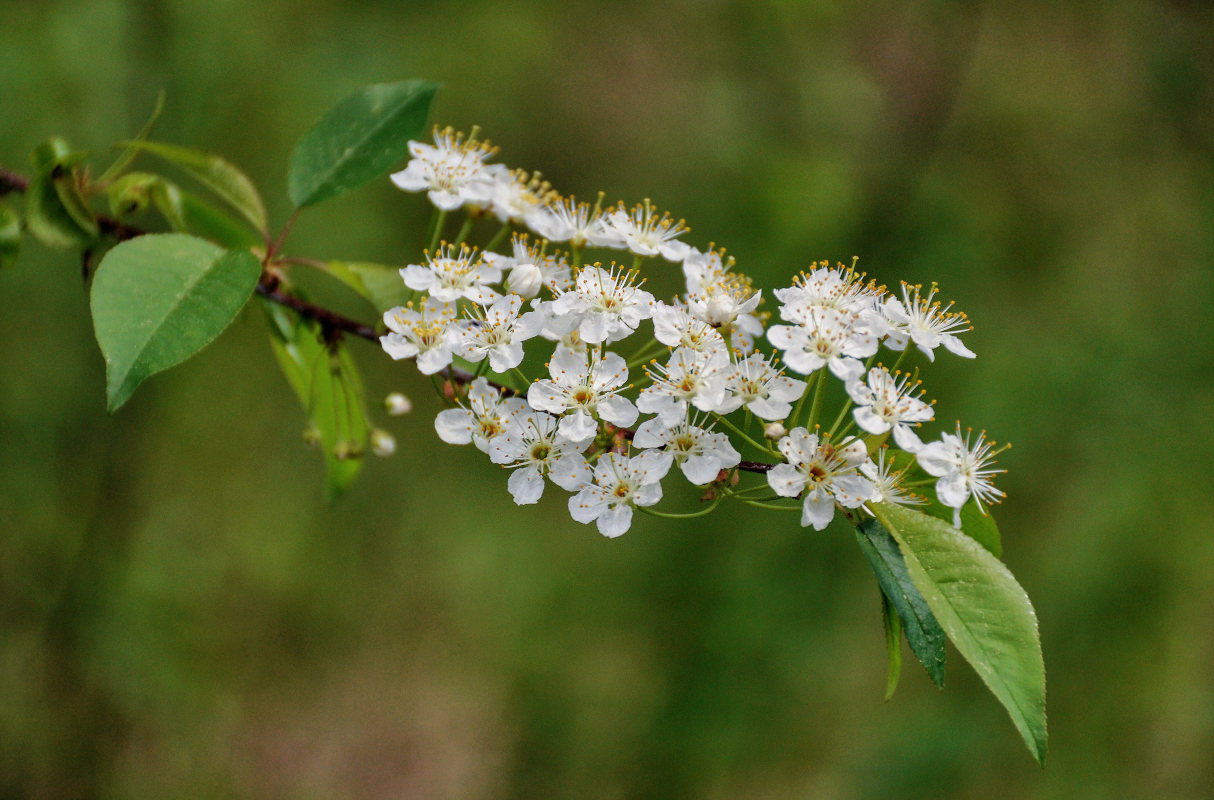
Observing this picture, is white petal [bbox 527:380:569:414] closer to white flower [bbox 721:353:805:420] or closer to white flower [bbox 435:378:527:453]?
white flower [bbox 435:378:527:453]

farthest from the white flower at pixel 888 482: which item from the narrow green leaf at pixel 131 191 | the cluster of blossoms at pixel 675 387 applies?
the narrow green leaf at pixel 131 191

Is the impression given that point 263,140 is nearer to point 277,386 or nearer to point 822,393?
point 277,386

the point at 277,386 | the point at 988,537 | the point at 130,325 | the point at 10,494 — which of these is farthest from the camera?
the point at 277,386

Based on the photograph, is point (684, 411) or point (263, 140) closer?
point (684, 411)

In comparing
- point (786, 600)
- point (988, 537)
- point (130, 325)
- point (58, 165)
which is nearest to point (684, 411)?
point (988, 537)

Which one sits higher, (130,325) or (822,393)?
(822,393)

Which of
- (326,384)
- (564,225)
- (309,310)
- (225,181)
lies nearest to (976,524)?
(564,225)

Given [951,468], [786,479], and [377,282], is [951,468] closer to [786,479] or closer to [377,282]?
[786,479]
